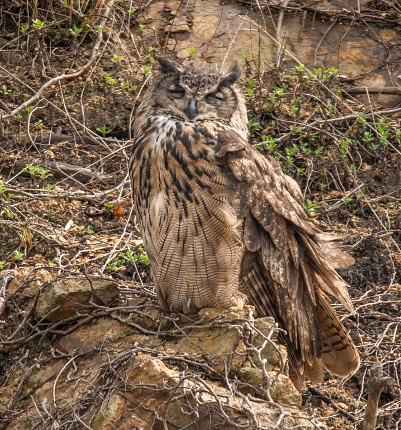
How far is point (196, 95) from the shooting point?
4.45 meters

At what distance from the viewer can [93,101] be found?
648 centimetres

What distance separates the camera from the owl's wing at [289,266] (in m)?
4.24

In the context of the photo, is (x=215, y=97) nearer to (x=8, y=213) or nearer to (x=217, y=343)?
(x=217, y=343)

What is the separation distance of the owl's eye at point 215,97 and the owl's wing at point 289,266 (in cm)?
24

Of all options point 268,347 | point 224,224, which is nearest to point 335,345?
point 268,347

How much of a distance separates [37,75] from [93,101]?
468mm

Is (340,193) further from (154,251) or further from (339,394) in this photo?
(154,251)

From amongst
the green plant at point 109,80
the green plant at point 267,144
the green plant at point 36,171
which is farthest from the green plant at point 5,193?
the green plant at point 267,144

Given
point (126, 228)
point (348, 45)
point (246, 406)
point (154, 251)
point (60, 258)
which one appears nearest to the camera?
point (246, 406)

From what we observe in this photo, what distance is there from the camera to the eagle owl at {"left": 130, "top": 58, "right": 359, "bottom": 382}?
162 inches

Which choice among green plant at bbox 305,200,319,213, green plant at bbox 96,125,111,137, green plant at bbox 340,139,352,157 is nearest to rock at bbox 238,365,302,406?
green plant at bbox 305,200,319,213

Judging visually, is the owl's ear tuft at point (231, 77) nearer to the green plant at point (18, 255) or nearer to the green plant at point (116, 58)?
the green plant at point (18, 255)

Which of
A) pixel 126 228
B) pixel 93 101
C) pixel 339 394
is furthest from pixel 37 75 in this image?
pixel 339 394

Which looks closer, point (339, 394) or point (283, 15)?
point (339, 394)
